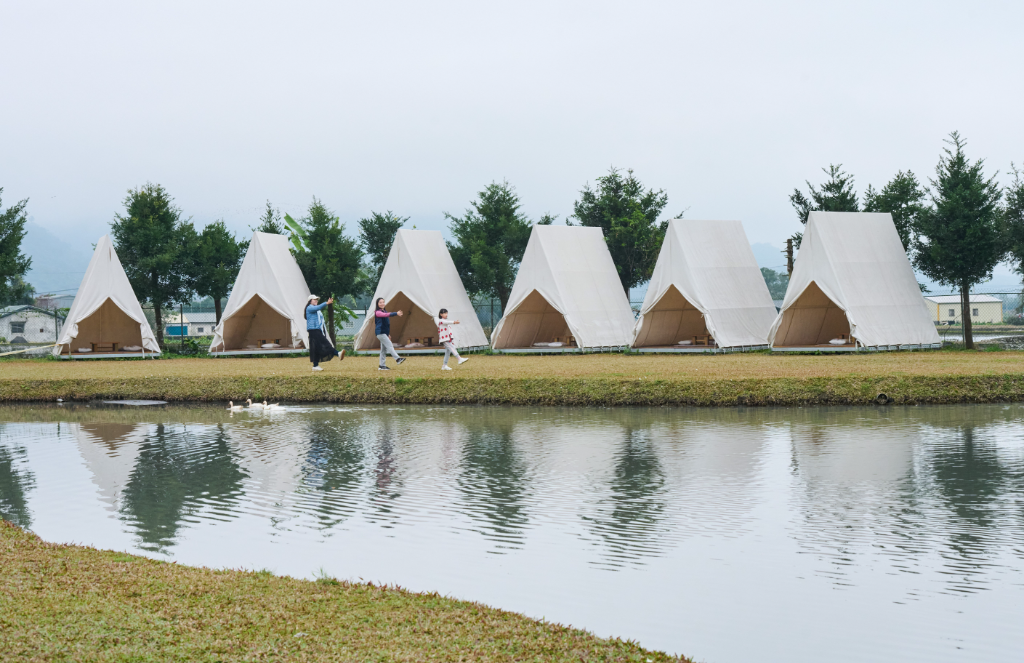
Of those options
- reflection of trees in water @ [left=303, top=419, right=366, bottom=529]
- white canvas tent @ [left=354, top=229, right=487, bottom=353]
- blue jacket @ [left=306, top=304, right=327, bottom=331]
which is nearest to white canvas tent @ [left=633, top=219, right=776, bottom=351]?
white canvas tent @ [left=354, top=229, right=487, bottom=353]

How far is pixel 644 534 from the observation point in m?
7.12

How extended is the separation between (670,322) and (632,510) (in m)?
20.9

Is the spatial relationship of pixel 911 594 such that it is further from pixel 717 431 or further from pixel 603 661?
pixel 717 431

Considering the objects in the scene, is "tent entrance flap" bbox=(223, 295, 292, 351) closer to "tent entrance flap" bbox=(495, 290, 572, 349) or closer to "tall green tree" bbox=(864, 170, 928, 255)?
"tent entrance flap" bbox=(495, 290, 572, 349)

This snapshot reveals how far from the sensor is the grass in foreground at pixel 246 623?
4422 millimetres

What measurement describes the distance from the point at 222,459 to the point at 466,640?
285 inches

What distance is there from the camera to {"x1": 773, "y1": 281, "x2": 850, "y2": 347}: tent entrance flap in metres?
26.0

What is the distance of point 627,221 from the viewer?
115 feet

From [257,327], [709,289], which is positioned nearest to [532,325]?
[709,289]

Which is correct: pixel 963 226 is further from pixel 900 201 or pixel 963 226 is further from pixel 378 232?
pixel 378 232

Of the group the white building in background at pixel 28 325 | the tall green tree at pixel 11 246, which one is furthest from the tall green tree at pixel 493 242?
the white building in background at pixel 28 325

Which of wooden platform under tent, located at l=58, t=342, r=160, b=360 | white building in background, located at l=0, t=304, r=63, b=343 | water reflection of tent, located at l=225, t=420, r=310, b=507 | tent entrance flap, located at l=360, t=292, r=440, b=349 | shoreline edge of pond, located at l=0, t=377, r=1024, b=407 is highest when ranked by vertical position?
white building in background, located at l=0, t=304, r=63, b=343

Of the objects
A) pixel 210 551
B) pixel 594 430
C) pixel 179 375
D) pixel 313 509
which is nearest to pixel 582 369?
pixel 594 430

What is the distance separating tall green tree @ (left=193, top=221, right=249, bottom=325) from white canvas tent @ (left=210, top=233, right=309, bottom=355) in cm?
294
